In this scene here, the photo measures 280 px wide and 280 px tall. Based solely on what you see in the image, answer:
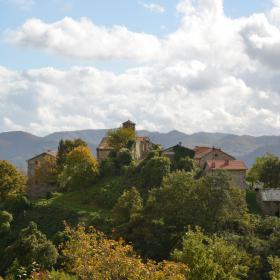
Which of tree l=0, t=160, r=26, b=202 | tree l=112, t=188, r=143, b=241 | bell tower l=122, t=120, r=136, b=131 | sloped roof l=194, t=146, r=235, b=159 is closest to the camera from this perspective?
tree l=112, t=188, r=143, b=241

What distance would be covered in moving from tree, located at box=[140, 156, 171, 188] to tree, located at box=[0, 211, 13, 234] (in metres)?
24.2

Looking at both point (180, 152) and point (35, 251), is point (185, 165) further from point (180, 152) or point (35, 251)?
point (35, 251)

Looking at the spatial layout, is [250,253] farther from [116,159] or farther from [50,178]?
[50,178]

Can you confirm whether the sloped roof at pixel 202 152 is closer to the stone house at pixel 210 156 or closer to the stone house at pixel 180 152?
the stone house at pixel 210 156

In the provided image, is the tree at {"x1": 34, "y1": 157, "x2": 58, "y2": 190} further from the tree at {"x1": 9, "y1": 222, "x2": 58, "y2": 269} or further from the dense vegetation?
the tree at {"x1": 9, "y1": 222, "x2": 58, "y2": 269}

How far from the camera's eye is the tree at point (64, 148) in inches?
4104

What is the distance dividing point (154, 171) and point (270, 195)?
1947 centimetres

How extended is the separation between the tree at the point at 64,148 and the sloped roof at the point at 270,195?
4363 centimetres

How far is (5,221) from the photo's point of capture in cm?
8500

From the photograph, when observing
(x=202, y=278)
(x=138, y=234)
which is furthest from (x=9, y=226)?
(x=202, y=278)

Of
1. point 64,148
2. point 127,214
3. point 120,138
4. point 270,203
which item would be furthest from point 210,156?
point 127,214

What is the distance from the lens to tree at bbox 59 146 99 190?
93312 millimetres

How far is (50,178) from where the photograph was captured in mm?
104875

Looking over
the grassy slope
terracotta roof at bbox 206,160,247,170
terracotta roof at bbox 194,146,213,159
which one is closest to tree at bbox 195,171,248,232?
the grassy slope
